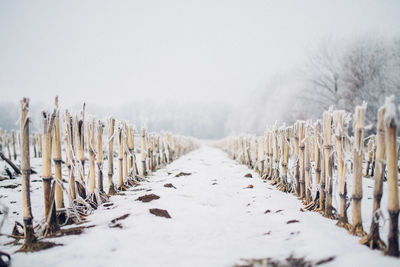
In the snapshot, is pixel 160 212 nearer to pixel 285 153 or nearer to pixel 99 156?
pixel 99 156

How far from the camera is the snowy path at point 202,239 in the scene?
1.71m

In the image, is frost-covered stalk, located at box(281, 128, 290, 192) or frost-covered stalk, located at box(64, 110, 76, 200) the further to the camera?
frost-covered stalk, located at box(281, 128, 290, 192)

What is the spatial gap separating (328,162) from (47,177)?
10.4 ft

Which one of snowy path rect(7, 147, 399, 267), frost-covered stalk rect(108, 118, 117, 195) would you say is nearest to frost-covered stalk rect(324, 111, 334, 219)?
snowy path rect(7, 147, 399, 267)

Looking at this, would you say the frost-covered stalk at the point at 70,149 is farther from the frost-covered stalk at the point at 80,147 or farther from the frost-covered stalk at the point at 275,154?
the frost-covered stalk at the point at 275,154

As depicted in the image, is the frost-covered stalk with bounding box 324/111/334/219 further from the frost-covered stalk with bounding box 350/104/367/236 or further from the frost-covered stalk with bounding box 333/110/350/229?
the frost-covered stalk with bounding box 350/104/367/236

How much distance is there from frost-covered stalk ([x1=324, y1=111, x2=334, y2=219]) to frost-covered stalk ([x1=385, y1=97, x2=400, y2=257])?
0.90 metres

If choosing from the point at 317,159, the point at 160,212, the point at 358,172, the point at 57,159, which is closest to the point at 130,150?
the point at 57,159

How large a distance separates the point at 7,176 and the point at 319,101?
75.7 feet

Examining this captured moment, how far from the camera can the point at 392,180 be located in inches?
66.4

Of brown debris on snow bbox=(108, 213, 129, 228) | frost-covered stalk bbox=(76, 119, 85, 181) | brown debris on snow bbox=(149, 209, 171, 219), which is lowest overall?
brown debris on snow bbox=(149, 209, 171, 219)

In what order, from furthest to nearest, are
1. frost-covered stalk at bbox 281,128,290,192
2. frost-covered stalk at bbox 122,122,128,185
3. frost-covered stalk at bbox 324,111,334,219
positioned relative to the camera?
frost-covered stalk at bbox 122,122,128,185 → frost-covered stalk at bbox 281,128,290,192 → frost-covered stalk at bbox 324,111,334,219

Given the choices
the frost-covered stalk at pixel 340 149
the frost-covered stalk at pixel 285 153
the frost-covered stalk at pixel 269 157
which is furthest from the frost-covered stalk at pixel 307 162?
the frost-covered stalk at pixel 269 157

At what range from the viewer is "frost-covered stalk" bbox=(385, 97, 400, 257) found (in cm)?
161
